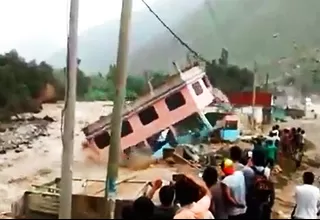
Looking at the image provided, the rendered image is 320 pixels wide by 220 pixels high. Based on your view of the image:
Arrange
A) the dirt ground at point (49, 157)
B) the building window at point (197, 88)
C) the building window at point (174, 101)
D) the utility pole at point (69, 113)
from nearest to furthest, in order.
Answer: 1. the utility pole at point (69, 113)
2. the dirt ground at point (49, 157)
3. the building window at point (174, 101)
4. the building window at point (197, 88)

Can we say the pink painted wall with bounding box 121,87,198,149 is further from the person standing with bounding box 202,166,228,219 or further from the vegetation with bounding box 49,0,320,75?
the person standing with bounding box 202,166,228,219

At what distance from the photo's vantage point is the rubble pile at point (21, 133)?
1908cm

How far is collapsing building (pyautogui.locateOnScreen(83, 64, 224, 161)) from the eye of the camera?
17.8 m

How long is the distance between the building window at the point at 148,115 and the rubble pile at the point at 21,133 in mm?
2500

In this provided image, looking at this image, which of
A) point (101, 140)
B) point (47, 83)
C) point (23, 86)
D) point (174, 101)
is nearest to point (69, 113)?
point (101, 140)

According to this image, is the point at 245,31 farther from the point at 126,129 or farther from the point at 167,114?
the point at 126,129

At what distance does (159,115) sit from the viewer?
18.3 metres

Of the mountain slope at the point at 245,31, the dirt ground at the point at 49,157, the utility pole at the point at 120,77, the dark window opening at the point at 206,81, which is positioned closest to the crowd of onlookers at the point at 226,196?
the utility pole at the point at 120,77

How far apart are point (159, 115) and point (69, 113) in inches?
474

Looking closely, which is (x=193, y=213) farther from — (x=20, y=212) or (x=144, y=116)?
(x=144, y=116)

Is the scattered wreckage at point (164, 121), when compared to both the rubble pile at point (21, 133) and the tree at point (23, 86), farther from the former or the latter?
the tree at point (23, 86)

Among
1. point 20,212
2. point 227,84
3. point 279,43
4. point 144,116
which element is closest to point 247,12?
point 279,43

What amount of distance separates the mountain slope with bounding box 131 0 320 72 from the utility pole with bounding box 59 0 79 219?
15.4 m

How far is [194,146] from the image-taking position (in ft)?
57.3
